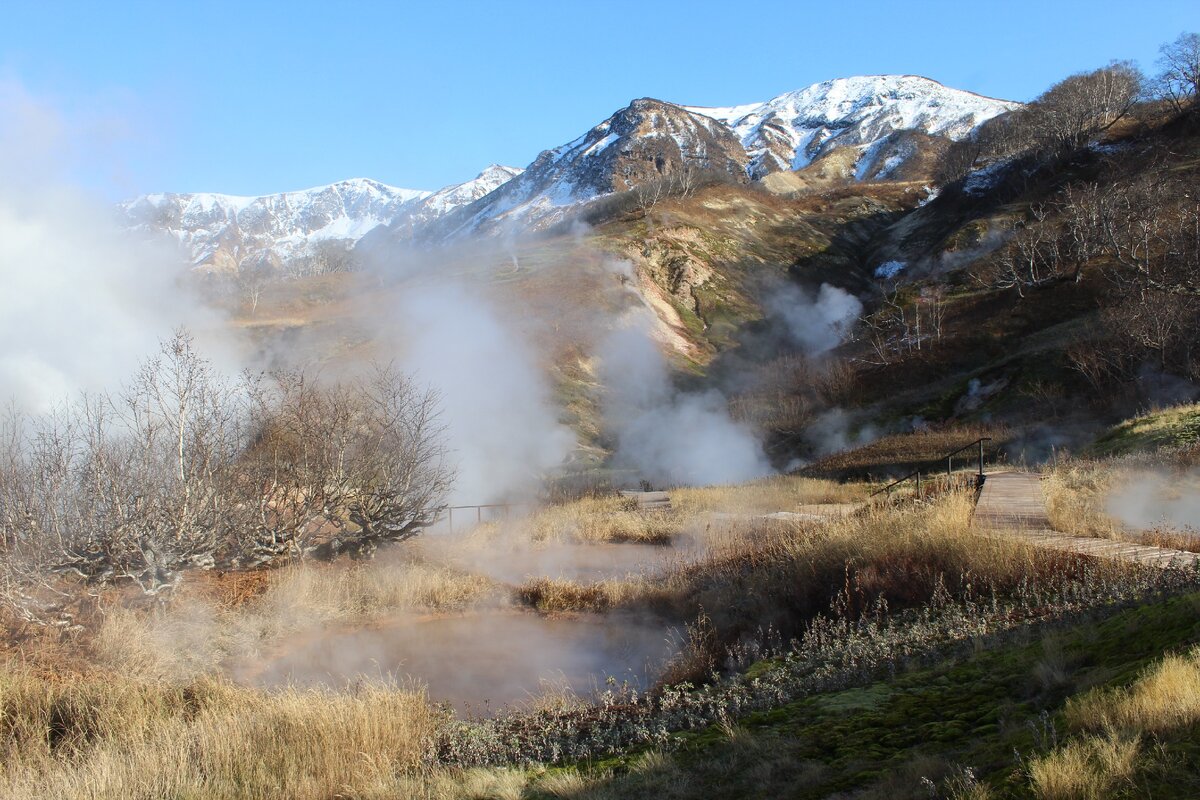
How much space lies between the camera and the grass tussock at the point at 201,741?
17.0 feet

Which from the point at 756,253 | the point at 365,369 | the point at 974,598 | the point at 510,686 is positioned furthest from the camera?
the point at 756,253

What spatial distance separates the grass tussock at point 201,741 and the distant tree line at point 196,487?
138 inches

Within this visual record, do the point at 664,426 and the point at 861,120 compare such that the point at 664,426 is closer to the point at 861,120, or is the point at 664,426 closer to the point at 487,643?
the point at 487,643

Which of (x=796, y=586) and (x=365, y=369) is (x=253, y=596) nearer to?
(x=796, y=586)

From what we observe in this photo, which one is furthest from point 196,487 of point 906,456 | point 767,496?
point 906,456

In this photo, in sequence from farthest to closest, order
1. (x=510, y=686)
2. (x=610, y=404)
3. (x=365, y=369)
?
1. (x=610, y=404)
2. (x=365, y=369)
3. (x=510, y=686)

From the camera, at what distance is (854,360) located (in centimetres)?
4006

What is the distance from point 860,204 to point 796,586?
7389cm

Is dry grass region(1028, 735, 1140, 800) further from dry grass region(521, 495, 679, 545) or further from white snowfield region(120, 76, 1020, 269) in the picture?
white snowfield region(120, 76, 1020, 269)

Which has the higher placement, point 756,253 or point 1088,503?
point 756,253

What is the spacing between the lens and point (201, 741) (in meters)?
5.89

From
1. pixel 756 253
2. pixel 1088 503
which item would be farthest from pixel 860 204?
pixel 1088 503

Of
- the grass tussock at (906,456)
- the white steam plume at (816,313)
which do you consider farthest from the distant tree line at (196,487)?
the white steam plume at (816,313)

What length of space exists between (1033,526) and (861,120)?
170967mm
